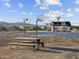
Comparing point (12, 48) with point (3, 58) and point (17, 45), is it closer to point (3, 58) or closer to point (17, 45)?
point (17, 45)

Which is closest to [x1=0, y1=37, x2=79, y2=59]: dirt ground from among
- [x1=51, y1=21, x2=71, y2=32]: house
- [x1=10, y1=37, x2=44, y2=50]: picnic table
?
[x1=10, y1=37, x2=44, y2=50]: picnic table

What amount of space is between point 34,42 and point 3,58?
5.92m

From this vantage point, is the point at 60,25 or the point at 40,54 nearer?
the point at 40,54

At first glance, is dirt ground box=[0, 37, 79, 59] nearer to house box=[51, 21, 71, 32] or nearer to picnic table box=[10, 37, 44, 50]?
picnic table box=[10, 37, 44, 50]

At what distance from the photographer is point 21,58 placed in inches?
529

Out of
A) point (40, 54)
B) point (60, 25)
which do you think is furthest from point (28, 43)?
point (60, 25)

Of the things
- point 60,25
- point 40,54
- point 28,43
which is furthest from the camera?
point 60,25

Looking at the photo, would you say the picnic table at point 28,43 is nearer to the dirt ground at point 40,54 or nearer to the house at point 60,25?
the dirt ground at point 40,54

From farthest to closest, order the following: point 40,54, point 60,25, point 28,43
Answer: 1. point 60,25
2. point 28,43
3. point 40,54

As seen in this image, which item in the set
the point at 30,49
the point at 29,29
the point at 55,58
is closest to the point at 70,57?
the point at 55,58

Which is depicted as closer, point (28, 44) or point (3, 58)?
point (3, 58)

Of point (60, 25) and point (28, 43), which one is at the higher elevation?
point (60, 25)

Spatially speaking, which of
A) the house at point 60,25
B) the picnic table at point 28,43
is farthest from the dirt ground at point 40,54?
the house at point 60,25

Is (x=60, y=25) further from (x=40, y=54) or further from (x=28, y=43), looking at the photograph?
(x=40, y=54)
